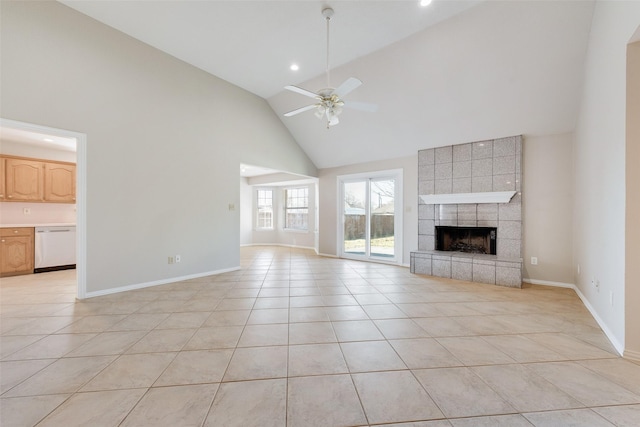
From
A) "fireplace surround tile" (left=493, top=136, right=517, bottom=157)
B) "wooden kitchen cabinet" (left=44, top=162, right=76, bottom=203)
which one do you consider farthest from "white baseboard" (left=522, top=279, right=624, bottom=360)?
"wooden kitchen cabinet" (left=44, top=162, right=76, bottom=203)

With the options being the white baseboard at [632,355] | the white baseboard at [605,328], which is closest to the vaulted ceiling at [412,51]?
the white baseboard at [605,328]

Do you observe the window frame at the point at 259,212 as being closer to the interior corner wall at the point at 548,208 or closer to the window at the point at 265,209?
the window at the point at 265,209

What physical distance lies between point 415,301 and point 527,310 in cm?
129

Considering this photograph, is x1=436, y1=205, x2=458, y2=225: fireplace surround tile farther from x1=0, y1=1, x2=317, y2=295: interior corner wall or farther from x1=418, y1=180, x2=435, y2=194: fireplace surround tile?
x1=0, y1=1, x2=317, y2=295: interior corner wall

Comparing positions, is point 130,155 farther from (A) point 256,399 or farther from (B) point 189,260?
(A) point 256,399

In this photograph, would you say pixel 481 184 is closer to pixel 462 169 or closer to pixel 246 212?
pixel 462 169

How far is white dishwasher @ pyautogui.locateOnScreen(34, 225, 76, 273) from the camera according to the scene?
4.95 meters

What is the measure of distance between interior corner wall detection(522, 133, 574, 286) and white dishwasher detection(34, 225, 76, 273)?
8.82m

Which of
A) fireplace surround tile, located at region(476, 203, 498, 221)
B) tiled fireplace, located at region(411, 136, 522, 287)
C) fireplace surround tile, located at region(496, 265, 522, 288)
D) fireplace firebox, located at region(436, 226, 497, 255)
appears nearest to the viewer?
fireplace surround tile, located at region(496, 265, 522, 288)

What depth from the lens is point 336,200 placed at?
7074 millimetres

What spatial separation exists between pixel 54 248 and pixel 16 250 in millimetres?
510

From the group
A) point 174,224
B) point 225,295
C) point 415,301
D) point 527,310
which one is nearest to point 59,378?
point 225,295

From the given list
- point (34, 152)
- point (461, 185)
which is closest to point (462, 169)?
point (461, 185)

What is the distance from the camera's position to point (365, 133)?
5.60m
